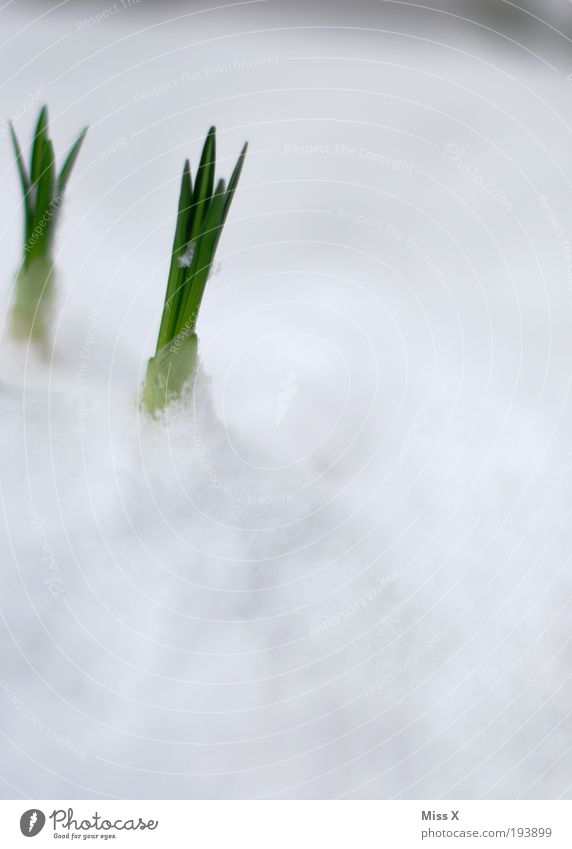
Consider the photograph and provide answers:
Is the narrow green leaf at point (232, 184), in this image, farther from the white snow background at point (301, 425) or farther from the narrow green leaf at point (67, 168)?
the narrow green leaf at point (67, 168)

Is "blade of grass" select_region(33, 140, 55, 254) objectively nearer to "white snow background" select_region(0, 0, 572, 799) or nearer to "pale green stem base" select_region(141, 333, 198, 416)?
"white snow background" select_region(0, 0, 572, 799)

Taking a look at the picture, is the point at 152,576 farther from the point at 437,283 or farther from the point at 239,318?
the point at 437,283

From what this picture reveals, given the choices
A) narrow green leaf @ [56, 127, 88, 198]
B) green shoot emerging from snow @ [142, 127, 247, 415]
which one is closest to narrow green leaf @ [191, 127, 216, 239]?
green shoot emerging from snow @ [142, 127, 247, 415]

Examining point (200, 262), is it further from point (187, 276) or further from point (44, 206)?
point (44, 206)

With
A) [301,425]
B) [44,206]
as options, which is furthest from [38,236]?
[301,425]
